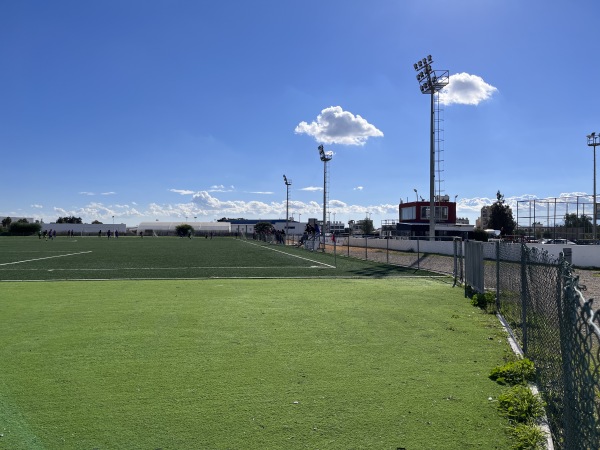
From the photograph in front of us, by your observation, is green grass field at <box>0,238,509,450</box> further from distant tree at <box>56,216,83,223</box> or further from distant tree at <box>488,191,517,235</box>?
distant tree at <box>56,216,83,223</box>

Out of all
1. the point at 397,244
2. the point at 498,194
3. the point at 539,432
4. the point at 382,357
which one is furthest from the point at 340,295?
the point at 498,194

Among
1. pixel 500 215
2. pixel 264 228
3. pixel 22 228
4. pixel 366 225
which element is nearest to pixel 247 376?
pixel 500 215

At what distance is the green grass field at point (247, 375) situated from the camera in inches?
161

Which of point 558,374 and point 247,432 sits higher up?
point 558,374

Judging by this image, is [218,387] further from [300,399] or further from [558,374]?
[558,374]

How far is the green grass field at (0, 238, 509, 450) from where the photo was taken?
4098mm

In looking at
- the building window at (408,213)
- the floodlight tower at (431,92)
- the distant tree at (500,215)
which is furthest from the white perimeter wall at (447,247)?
the distant tree at (500,215)

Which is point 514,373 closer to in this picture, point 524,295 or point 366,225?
point 524,295

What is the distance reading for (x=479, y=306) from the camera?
10555 millimetres

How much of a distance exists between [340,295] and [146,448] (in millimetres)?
8597

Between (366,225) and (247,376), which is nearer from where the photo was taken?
(247,376)

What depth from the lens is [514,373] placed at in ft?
18.0

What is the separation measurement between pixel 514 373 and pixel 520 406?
101cm

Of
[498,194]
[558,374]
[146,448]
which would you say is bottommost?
[146,448]
